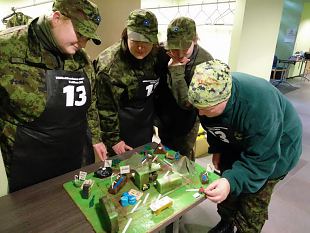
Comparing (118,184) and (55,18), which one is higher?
(55,18)

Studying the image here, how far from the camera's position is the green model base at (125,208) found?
839 millimetres

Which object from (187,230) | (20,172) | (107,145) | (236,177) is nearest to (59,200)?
(20,172)

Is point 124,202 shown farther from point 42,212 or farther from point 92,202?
point 42,212

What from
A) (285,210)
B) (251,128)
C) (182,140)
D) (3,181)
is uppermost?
(251,128)

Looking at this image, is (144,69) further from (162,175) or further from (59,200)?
(59,200)

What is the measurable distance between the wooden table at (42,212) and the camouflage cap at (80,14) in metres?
0.71

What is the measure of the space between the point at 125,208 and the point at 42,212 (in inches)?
12.5

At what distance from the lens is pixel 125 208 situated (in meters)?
0.93

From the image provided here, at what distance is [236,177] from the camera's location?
40.1 inches

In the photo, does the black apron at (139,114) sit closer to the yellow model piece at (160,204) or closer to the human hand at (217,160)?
the human hand at (217,160)

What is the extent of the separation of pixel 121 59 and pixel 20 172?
2.64 feet

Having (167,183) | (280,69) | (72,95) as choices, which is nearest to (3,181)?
(72,95)

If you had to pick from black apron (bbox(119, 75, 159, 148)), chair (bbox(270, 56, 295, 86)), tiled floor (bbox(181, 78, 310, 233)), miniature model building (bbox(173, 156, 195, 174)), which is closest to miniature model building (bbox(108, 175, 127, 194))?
miniature model building (bbox(173, 156, 195, 174))

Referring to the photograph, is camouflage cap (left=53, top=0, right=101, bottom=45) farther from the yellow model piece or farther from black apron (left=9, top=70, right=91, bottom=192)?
the yellow model piece
